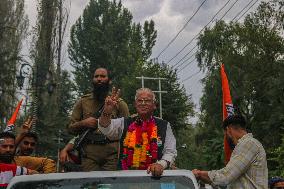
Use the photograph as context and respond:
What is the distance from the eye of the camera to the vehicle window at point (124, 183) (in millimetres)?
4051

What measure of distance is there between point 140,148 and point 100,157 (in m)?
0.78

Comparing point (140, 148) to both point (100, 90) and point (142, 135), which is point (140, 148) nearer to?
point (142, 135)

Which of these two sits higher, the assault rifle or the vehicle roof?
the assault rifle

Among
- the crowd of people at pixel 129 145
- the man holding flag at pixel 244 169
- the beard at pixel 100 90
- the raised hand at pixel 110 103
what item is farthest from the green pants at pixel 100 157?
the man holding flag at pixel 244 169

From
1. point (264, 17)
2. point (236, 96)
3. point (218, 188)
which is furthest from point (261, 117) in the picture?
point (218, 188)

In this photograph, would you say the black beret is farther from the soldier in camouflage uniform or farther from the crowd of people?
the soldier in camouflage uniform

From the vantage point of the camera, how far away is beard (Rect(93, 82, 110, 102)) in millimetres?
5758

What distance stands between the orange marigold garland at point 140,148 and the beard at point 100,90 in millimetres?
926

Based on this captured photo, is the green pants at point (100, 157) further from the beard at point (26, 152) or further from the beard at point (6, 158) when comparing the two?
the beard at point (26, 152)

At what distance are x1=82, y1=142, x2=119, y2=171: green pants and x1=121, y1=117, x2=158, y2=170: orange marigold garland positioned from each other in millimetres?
608

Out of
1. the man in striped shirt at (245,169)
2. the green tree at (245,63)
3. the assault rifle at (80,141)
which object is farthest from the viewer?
the green tree at (245,63)

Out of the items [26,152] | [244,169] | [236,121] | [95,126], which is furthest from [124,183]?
[26,152]

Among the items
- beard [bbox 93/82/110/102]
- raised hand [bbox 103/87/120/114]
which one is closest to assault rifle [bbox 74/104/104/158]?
beard [bbox 93/82/110/102]

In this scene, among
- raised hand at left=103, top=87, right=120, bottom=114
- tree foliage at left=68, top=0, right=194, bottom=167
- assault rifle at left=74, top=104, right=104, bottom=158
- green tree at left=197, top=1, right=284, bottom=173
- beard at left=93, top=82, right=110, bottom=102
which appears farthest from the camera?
tree foliage at left=68, top=0, right=194, bottom=167
